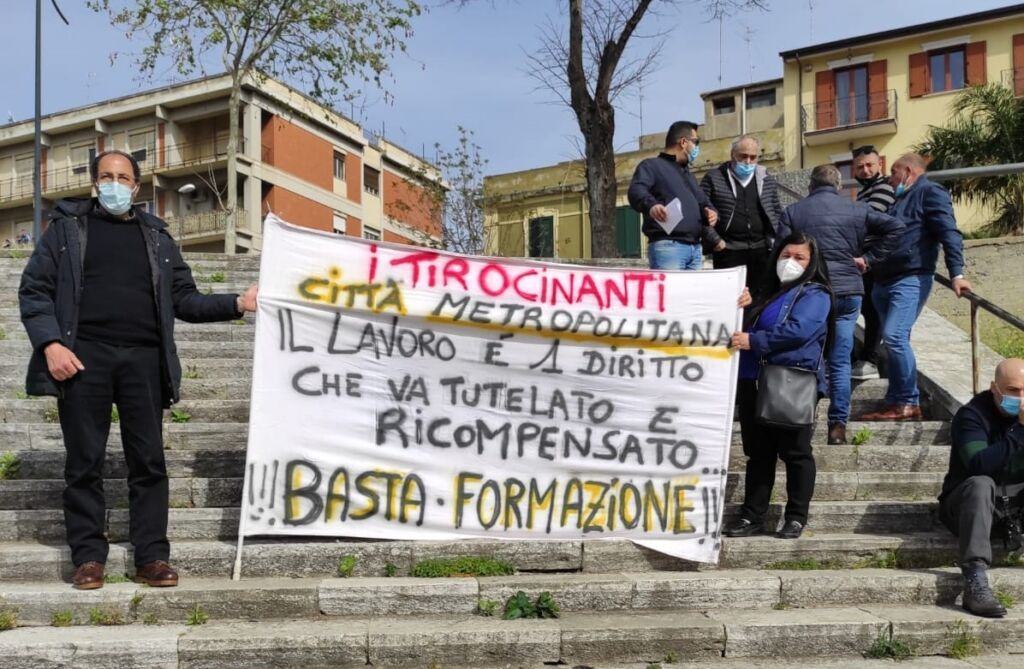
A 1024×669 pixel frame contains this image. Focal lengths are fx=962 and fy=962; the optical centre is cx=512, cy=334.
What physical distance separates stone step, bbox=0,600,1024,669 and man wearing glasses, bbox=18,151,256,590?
52 centimetres

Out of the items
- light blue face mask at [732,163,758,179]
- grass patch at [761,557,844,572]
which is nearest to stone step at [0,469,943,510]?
grass patch at [761,557,844,572]

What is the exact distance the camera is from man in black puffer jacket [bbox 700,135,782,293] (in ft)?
23.7

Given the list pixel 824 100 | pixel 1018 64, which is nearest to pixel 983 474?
pixel 1018 64

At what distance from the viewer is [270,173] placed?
4306 cm

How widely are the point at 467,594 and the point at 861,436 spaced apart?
329 centimetres

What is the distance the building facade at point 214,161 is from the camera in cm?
4241

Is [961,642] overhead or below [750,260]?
below

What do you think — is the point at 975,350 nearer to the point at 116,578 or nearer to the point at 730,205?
the point at 730,205

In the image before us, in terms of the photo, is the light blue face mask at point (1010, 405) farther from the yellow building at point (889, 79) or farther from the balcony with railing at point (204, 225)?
the balcony with railing at point (204, 225)

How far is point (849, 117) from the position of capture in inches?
1518

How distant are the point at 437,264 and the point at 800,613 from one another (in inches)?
105

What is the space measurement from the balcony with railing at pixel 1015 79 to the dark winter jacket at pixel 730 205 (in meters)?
33.0

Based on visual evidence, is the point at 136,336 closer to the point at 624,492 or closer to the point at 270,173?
the point at 624,492

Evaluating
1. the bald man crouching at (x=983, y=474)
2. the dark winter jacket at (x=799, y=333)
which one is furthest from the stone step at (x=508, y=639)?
the dark winter jacket at (x=799, y=333)
